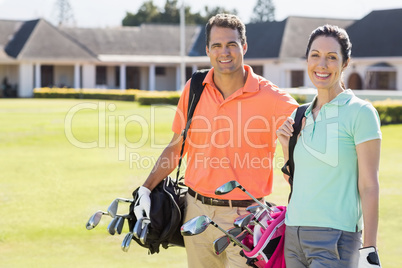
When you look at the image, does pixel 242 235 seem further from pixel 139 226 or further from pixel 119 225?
pixel 119 225

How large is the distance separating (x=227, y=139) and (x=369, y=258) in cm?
144

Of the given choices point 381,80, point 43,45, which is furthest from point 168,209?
point 43,45

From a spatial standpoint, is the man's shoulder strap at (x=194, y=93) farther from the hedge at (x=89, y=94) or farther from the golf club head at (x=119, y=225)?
the hedge at (x=89, y=94)

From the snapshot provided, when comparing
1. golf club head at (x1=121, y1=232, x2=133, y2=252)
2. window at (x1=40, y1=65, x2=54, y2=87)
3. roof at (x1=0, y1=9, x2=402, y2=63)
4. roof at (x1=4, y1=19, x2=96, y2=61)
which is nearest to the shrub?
roof at (x1=0, y1=9, x2=402, y2=63)

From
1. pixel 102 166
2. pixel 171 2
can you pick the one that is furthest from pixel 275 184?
pixel 171 2

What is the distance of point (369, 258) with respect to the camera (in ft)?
9.85

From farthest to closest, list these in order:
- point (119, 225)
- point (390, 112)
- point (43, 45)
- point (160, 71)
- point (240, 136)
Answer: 1. point (160, 71)
2. point (43, 45)
3. point (390, 112)
4. point (240, 136)
5. point (119, 225)

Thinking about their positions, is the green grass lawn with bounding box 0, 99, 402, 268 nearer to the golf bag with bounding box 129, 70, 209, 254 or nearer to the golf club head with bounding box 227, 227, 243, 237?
the golf bag with bounding box 129, 70, 209, 254

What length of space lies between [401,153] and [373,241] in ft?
46.1

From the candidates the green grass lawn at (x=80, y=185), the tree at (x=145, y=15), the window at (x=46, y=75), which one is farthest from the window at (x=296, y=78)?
the tree at (x=145, y=15)

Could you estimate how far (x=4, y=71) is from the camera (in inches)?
1937

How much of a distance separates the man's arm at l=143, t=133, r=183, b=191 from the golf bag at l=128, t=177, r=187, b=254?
5cm

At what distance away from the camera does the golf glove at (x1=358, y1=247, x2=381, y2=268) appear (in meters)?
2.99

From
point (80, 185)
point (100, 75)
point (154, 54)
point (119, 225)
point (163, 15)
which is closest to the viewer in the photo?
point (119, 225)
